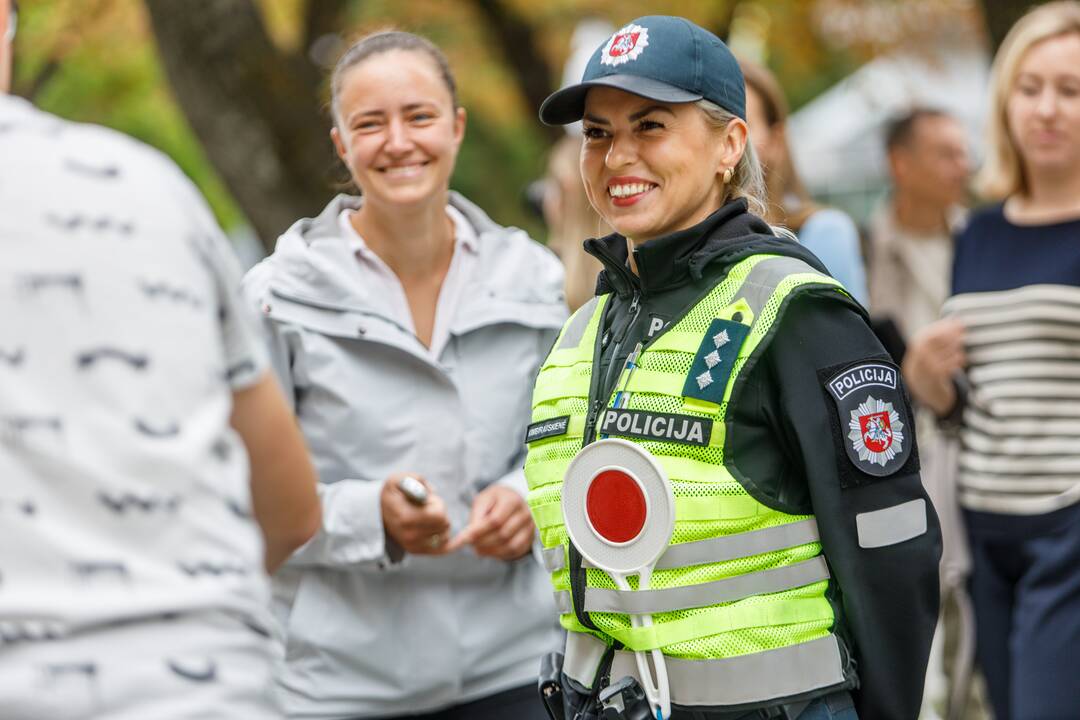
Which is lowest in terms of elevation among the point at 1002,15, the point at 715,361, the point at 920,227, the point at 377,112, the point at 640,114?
the point at 715,361

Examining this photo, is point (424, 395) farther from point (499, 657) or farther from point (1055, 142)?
point (1055, 142)

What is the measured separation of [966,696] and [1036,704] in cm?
145

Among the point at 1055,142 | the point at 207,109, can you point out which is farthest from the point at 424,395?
the point at 207,109

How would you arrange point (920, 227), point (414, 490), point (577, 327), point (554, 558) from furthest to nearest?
1. point (920, 227)
2. point (414, 490)
3. point (577, 327)
4. point (554, 558)

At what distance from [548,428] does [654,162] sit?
0.57 meters

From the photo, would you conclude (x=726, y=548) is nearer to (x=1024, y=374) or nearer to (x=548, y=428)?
(x=548, y=428)

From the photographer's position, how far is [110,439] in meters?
1.86

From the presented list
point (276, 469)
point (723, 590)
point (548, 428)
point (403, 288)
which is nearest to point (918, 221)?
point (403, 288)

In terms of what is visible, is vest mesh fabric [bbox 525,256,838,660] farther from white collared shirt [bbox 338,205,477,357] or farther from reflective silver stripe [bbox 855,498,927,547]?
white collared shirt [bbox 338,205,477,357]

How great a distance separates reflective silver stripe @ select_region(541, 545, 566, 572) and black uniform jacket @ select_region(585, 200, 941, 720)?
433 millimetres

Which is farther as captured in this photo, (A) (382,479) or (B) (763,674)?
(A) (382,479)

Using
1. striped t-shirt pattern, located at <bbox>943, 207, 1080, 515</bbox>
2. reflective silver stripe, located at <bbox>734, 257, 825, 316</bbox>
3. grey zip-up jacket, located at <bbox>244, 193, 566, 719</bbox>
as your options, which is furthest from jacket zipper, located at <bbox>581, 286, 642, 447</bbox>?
striped t-shirt pattern, located at <bbox>943, 207, 1080, 515</bbox>

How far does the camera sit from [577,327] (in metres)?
3.16

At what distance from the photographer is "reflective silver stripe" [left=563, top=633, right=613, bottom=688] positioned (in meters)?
2.88
